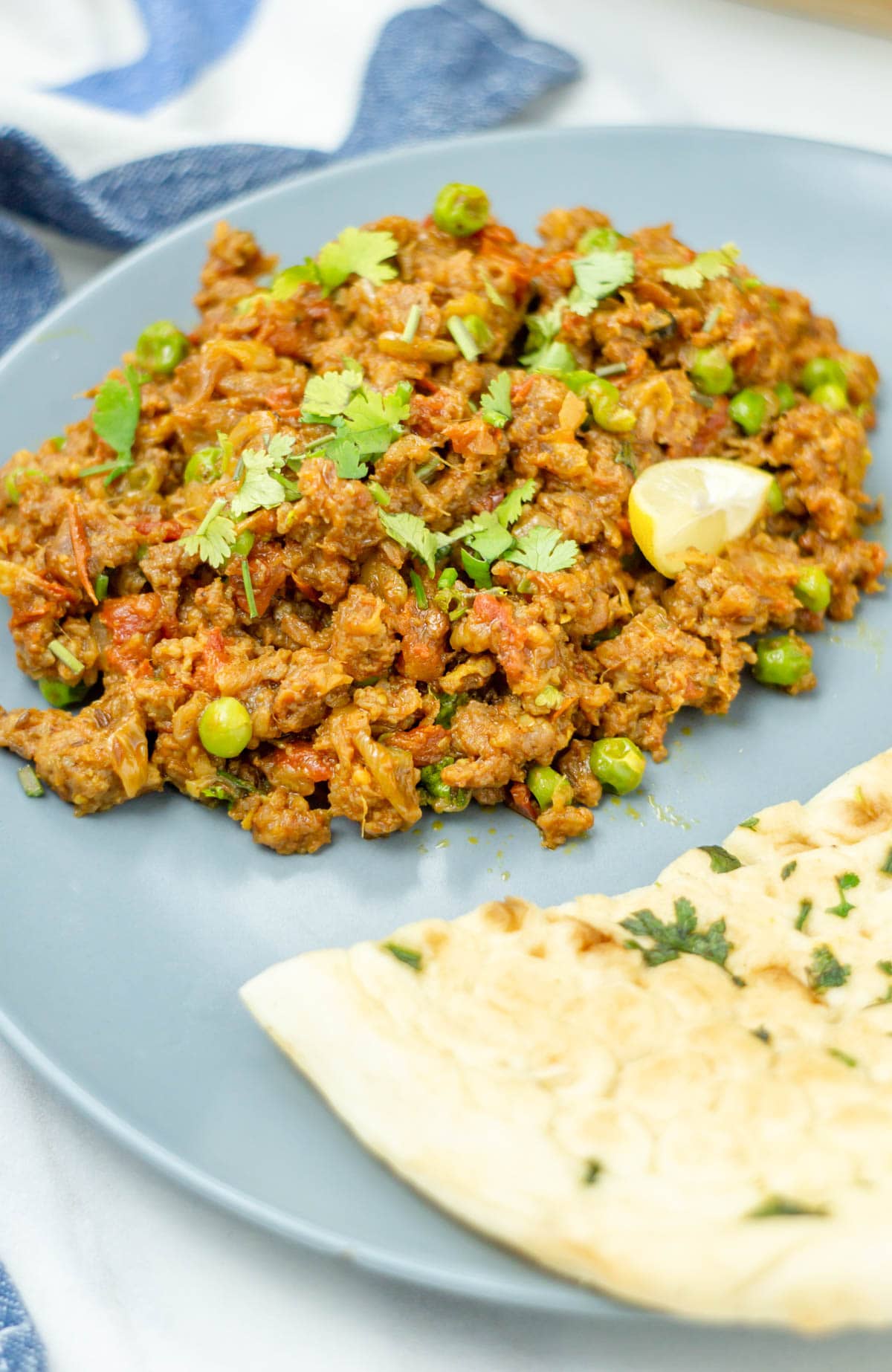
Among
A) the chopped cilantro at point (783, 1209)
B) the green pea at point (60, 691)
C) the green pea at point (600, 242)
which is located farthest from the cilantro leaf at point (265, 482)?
the chopped cilantro at point (783, 1209)

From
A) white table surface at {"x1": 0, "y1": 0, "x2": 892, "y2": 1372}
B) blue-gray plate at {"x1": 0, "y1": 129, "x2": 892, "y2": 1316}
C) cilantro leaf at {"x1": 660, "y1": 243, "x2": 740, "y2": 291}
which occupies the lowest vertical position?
white table surface at {"x1": 0, "y1": 0, "x2": 892, "y2": 1372}

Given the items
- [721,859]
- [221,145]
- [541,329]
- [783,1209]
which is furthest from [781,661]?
[221,145]

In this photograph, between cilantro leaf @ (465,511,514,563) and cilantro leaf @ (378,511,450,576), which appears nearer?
cilantro leaf @ (378,511,450,576)

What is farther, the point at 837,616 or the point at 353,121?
the point at 353,121

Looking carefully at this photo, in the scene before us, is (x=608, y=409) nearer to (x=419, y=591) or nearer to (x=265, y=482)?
(x=419, y=591)

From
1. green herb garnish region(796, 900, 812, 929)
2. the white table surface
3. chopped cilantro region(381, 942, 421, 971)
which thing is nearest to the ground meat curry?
chopped cilantro region(381, 942, 421, 971)

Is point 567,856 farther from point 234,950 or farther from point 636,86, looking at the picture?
point 636,86

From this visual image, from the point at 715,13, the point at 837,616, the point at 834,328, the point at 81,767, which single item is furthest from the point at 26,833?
the point at 715,13

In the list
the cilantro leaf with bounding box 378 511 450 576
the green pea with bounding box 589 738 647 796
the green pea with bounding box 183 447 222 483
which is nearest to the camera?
the cilantro leaf with bounding box 378 511 450 576

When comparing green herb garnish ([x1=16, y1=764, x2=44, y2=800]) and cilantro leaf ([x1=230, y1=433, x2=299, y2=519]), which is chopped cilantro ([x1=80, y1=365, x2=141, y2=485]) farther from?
green herb garnish ([x1=16, y1=764, x2=44, y2=800])
